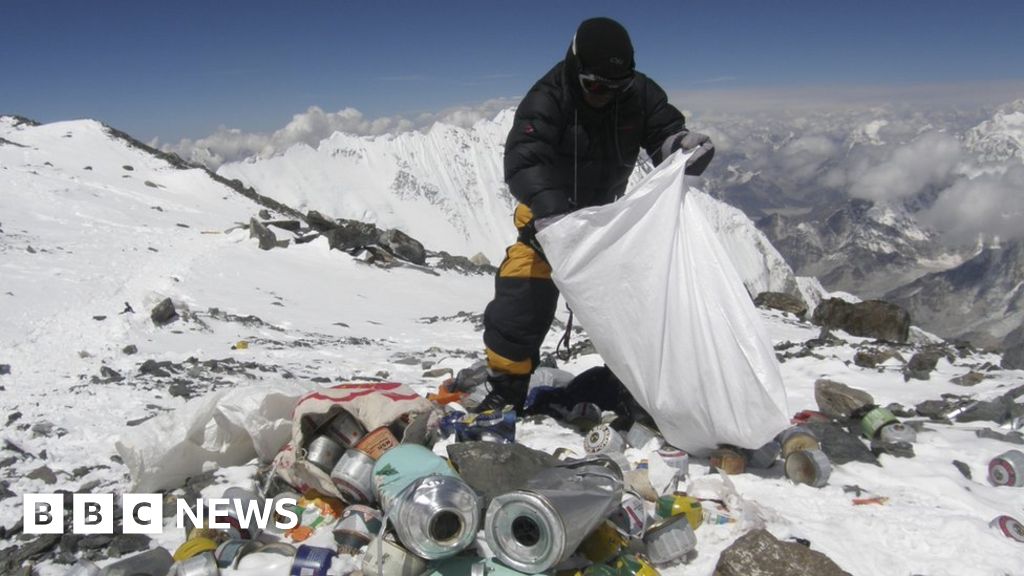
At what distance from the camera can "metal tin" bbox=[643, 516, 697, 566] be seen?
114 inches

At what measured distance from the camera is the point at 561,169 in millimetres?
4266

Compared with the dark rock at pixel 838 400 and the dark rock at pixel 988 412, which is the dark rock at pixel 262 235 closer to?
the dark rock at pixel 838 400


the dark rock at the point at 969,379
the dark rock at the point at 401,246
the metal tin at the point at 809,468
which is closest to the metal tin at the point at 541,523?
the metal tin at the point at 809,468

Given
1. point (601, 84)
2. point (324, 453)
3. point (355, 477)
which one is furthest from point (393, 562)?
point (601, 84)

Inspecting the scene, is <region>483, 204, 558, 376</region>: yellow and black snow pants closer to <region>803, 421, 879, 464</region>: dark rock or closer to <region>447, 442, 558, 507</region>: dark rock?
<region>447, 442, 558, 507</region>: dark rock

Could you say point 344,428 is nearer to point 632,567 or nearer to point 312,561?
point 312,561

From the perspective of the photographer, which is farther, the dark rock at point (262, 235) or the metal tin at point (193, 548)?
the dark rock at point (262, 235)

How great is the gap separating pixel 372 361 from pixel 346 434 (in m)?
4.38

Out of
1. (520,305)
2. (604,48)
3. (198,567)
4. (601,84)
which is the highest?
(604,48)

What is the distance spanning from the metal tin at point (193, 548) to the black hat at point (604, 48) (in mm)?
3095

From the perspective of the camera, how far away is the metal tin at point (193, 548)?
110 inches

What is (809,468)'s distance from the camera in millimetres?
3629

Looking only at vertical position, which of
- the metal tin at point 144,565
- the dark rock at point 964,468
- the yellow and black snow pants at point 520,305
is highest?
the yellow and black snow pants at point 520,305

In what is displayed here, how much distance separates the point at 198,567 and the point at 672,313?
8.38 feet
